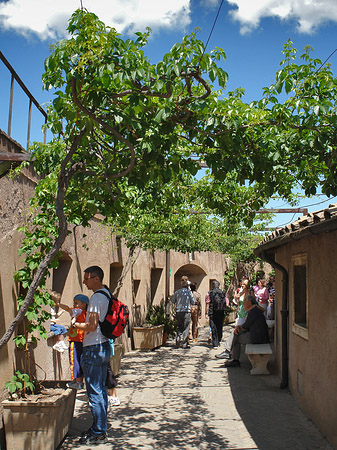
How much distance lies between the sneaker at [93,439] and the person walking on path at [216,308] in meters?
8.02

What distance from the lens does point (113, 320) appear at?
556cm

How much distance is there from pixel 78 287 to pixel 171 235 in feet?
11.8

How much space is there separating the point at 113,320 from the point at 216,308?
8.20m

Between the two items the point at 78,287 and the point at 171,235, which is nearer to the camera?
the point at 78,287

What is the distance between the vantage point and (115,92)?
471cm

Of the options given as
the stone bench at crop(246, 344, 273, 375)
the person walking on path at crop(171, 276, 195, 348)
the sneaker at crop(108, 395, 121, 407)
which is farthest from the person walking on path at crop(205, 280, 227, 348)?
the sneaker at crop(108, 395, 121, 407)

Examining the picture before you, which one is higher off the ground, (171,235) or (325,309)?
(171,235)

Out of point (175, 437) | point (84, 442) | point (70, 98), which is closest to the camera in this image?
point (70, 98)

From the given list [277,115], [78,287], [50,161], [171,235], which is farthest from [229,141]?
[171,235]

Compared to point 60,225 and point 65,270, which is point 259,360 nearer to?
point 65,270

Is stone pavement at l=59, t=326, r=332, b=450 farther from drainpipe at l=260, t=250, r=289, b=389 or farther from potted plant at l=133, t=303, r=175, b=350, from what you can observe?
potted plant at l=133, t=303, r=175, b=350

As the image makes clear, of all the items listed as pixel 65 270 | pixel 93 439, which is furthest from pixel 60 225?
pixel 65 270

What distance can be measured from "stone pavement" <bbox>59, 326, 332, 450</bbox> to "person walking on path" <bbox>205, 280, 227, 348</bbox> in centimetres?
301

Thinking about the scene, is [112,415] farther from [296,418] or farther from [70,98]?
[70,98]
